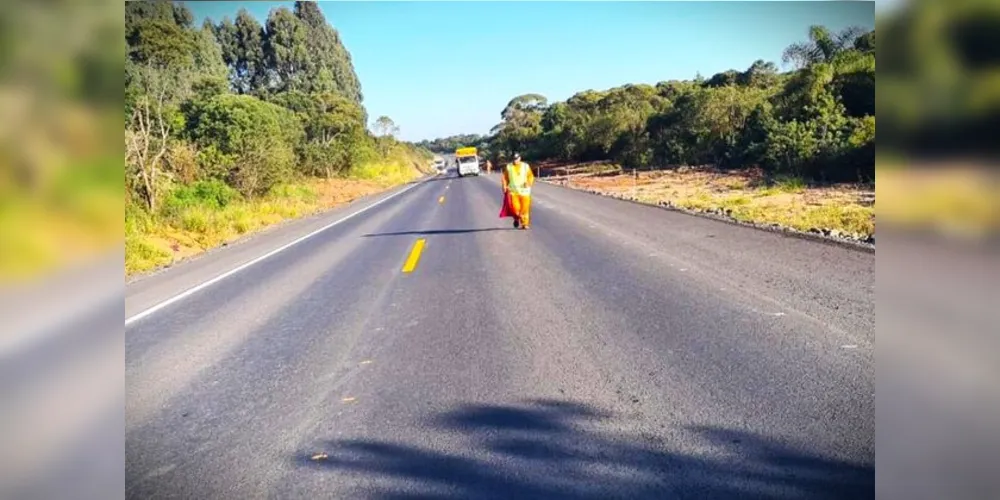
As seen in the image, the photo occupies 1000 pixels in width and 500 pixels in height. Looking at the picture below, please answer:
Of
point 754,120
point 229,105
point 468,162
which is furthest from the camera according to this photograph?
point 468,162

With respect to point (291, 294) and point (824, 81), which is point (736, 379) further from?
point (824, 81)

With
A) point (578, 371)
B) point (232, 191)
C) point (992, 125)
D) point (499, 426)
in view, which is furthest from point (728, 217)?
point (232, 191)

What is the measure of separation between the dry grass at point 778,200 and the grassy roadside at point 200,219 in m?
11.0

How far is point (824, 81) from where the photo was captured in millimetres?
19219

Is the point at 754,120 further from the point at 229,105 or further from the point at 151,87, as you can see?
the point at 151,87

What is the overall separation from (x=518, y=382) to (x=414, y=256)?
6.38m

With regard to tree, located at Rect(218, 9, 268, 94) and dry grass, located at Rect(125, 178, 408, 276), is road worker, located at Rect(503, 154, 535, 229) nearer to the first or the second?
dry grass, located at Rect(125, 178, 408, 276)

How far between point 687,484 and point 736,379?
1.42 metres

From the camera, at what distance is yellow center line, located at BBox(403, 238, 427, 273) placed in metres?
9.16

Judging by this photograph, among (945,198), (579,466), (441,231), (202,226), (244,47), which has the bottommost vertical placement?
(579,466)

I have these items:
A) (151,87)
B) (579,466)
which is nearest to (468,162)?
(151,87)

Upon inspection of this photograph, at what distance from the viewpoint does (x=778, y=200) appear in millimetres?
17469

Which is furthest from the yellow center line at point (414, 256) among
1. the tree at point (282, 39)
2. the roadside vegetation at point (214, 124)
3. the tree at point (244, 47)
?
the tree at point (282, 39)

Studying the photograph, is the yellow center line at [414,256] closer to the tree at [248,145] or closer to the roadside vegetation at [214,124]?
the roadside vegetation at [214,124]
